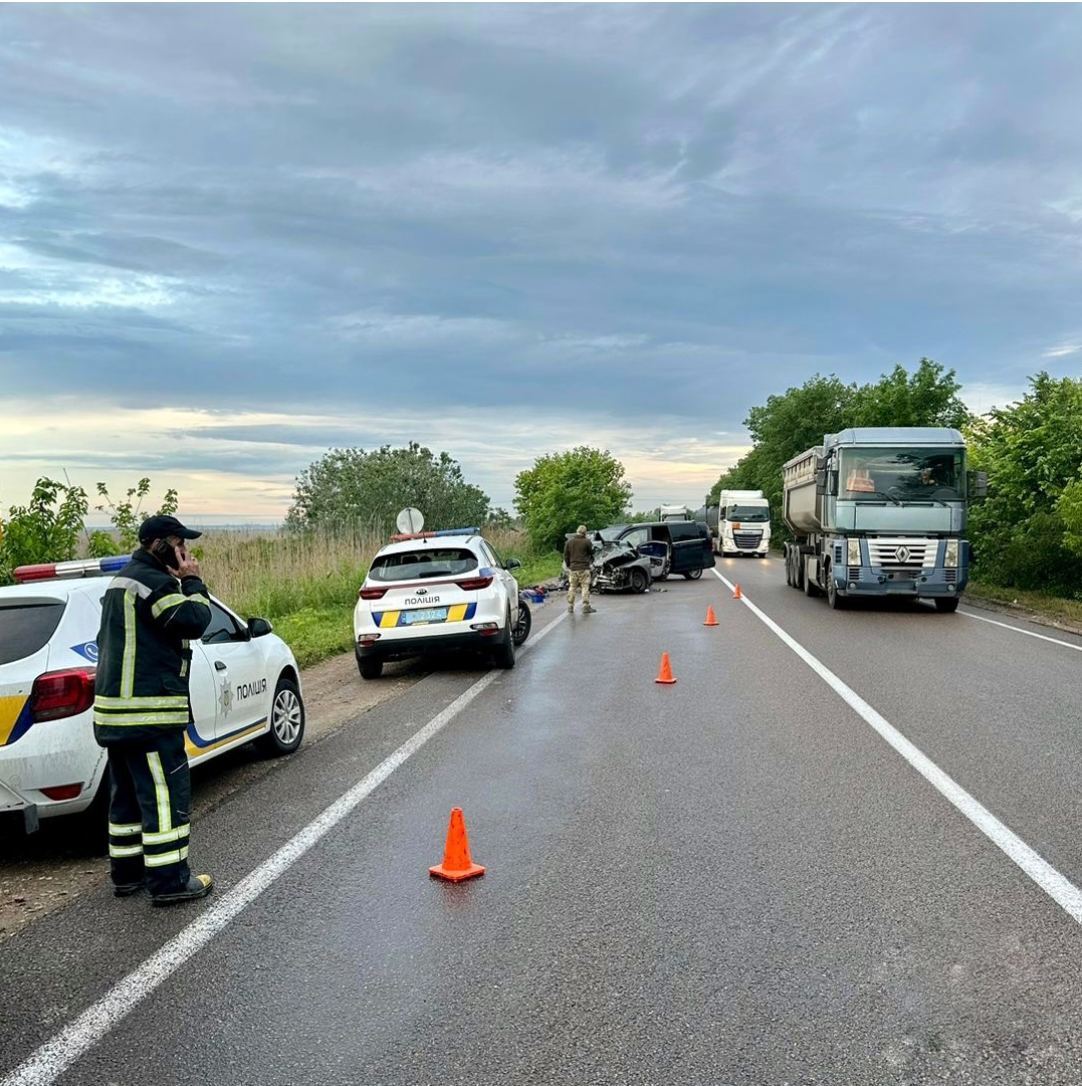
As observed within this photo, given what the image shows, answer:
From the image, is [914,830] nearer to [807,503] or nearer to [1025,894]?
[1025,894]

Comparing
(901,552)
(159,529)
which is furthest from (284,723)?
(901,552)

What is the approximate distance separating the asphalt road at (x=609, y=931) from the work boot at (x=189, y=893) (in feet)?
0.39

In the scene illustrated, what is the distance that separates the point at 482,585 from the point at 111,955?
819 centimetres

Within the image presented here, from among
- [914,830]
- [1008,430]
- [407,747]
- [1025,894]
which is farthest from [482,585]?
[1008,430]

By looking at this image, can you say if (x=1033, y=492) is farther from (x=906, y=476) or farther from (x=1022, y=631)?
(x=1022, y=631)

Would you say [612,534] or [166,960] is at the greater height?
[612,534]

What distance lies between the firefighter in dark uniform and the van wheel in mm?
7122

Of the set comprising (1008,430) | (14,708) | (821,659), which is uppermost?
(1008,430)

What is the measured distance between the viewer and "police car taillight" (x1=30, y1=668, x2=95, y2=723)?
5535 millimetres

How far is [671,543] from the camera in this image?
32.7 m

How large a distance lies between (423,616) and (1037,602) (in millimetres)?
15401

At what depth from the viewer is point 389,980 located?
402cm

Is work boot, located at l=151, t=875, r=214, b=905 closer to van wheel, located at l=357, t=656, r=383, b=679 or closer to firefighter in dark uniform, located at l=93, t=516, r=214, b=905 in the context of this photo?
firefighter in dark uniform, located at l=93, t=516, r=214, b=905

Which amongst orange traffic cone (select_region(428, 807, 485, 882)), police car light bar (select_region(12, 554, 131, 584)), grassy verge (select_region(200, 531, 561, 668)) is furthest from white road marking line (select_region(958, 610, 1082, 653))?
police car light bar (select_region(12, 554, 131, 584))
